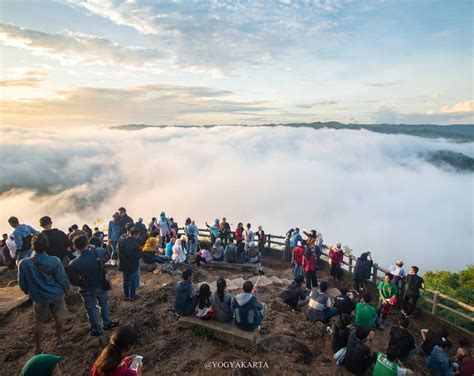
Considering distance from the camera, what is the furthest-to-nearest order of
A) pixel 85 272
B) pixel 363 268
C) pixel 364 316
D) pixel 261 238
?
1. pixel 261 238
2. pixel 363 268
3. pixel 364 316
4. pixel 85 272

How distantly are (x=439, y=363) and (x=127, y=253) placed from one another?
688cm

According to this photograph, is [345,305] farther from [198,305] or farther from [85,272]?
[85,272]

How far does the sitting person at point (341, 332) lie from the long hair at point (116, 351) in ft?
14.8

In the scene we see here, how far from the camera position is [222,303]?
6.04 meters

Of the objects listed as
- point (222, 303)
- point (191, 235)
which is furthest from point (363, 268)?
point (191, 235)

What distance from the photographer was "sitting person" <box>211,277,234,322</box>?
5996 millimetres

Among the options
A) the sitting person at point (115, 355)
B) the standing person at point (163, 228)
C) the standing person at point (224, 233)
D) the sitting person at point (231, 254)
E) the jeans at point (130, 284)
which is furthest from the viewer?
the standing person at point (224, 233)

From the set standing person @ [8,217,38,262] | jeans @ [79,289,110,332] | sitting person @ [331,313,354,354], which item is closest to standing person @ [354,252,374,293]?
sitting person @ [331,313,354,354]

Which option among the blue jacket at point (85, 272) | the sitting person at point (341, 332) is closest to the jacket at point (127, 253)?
the blue jacket at point (85, 272)

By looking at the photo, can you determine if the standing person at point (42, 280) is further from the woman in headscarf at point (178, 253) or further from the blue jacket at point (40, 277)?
the woman in headscarf at point (178, 253)

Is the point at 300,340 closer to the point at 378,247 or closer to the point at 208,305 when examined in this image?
the point at 208,305

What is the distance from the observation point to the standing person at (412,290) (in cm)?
816

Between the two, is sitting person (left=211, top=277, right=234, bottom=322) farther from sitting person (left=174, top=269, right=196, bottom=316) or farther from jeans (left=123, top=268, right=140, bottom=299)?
jeans (left=123, top=268, right=140, bottom=299)

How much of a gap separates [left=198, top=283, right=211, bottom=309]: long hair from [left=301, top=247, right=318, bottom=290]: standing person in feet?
14.3
